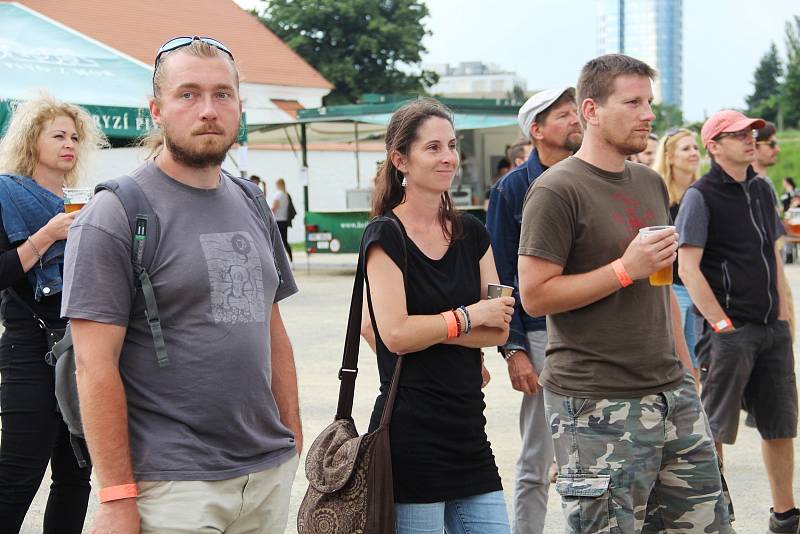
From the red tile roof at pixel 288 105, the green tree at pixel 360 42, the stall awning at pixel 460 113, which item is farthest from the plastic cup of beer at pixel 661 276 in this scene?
the green tree at pixel 360 42

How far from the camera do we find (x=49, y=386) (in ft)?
14.0

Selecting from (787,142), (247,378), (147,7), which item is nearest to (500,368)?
(247,378)

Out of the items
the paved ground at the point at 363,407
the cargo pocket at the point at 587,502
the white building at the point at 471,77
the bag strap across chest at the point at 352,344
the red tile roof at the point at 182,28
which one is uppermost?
the white building at the point at 471,77

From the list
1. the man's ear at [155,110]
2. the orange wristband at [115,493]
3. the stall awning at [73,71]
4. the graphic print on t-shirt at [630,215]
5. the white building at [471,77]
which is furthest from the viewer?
the white building at [471,77]

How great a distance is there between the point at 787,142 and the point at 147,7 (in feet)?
98.0

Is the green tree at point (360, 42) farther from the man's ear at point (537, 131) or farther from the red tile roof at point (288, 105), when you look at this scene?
the man's ear at point (537, 131)

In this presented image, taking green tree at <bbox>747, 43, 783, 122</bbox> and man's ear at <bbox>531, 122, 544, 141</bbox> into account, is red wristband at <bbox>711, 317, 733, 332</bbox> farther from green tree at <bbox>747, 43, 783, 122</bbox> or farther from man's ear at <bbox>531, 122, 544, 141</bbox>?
green tree at <bbox>747, 43, 783, 122</bbox>

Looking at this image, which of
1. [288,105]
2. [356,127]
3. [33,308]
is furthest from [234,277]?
[288,105]

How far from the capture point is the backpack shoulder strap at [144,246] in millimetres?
2564

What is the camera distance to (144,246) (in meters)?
2.57

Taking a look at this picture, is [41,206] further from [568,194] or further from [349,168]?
[349,168]

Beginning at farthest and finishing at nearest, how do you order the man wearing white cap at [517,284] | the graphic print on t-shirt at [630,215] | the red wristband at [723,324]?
A: the red wristband at [723,324]
the man wearing white cap at [517,284]
the graphic print on t-shirt at [630,215]

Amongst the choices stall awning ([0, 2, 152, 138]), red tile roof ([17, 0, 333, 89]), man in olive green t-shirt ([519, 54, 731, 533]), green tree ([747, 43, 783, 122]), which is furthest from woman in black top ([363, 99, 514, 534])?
green tree ([747, 43, 783, 122])

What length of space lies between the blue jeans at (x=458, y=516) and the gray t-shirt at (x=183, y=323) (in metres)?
0.75
